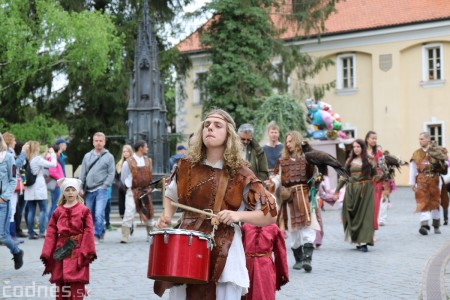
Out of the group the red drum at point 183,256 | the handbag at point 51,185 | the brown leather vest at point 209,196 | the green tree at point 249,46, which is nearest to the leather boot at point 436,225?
the handbag at point 51,185

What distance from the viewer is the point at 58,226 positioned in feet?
24.0

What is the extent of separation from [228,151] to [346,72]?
41.1 m

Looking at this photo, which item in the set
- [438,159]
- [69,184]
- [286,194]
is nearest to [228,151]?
[69,184]

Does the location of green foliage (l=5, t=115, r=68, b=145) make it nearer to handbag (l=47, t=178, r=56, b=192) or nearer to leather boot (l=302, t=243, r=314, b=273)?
handbag (l=47, t=178, r=56, b=192)

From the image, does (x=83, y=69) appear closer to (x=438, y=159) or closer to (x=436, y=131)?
(x=438, y=159)

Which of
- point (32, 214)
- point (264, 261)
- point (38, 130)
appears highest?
point (38, 130)

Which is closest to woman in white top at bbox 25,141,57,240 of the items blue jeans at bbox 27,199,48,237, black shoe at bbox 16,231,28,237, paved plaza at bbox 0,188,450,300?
blue jeans at bbox 27,199,48,237

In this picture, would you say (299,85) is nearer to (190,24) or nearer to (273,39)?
(273,39)

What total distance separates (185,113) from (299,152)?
3958 cm

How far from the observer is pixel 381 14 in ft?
146

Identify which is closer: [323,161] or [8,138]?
[323,161]

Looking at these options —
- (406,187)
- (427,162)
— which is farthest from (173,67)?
(427,162)

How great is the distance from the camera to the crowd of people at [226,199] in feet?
16.7

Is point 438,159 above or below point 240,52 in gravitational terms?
below
